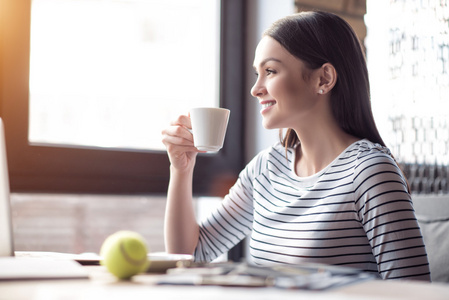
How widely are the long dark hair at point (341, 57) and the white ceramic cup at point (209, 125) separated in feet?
1.18

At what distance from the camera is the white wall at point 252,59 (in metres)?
2.17

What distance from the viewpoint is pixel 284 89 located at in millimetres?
1441

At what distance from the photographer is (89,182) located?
1.90 m

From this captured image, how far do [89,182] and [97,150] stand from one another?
0.39ft

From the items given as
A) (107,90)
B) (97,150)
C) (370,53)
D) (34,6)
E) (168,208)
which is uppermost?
(34,6)

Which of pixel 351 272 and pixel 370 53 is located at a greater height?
pixel 370 53

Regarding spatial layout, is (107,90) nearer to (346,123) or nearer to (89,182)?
(89,182)

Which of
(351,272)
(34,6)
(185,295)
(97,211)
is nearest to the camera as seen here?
(185,295)

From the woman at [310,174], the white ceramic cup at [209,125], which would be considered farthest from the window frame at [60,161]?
the white ceramic cup at [209,125]

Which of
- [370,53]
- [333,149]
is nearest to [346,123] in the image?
[333,149]

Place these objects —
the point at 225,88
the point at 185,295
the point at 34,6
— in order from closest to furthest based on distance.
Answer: the point at 185,295 → the point at 34,6 → the point at 225,88

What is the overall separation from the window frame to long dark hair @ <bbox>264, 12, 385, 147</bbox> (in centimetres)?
79

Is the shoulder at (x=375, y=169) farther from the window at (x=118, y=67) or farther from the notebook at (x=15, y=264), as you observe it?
the window at (x=118, y=67)

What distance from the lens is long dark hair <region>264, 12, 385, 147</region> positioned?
1456 millimetres
